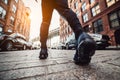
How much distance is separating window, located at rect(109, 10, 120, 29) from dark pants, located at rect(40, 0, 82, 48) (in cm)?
1233

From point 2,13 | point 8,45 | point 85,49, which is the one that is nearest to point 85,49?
point 85,49

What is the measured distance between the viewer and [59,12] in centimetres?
141

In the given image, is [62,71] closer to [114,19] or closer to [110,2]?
[114,19]

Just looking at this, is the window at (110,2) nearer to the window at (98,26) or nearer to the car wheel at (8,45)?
the window at (98,26)

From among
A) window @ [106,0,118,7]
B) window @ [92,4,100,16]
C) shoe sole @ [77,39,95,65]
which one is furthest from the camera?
window @ [92,4,100,16]

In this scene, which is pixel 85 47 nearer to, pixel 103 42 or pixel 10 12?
pixel 103 42

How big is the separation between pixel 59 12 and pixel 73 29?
0.35 meters

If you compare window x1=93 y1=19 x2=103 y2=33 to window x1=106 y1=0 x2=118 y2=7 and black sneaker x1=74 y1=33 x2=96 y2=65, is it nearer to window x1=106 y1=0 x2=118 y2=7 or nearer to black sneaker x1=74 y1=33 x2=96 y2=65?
window x1=106 y1=0 x2=118 y2=7

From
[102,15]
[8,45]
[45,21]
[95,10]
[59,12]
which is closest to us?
[59,12]

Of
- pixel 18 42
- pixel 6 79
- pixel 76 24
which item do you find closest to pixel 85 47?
pixel 76 24

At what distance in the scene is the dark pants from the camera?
4.11ft

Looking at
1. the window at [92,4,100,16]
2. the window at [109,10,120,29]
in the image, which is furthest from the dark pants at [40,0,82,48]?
the window at [92,4,100,16]

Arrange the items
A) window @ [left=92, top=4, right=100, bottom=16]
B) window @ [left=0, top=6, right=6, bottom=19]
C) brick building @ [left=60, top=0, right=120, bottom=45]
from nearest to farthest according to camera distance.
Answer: brick building @ [left=60, top=0, right=120, bottom=45] → window @ [left=92, top=4, right=100, bottom=16] → window @ [left=0, top=6, right=6, bottom=19]

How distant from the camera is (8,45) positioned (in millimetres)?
8031
